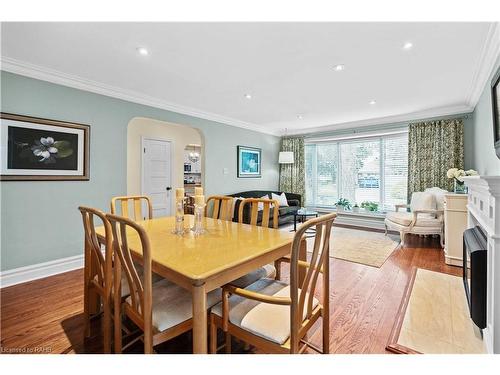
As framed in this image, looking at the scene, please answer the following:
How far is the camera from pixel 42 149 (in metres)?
2.78

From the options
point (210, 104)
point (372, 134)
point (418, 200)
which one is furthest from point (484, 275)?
point (372, 134)

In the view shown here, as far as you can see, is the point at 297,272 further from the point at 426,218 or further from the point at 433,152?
the point at 433,152

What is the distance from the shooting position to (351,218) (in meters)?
5.79

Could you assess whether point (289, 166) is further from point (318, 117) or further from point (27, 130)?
point (27, 130)

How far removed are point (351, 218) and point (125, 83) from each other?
5271 mm

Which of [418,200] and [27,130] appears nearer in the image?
[27,130]

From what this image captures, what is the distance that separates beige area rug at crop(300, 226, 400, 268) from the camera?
3.45m

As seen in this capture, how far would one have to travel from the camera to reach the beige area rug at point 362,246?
3.45 metres

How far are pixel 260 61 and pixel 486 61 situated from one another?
2.35 m

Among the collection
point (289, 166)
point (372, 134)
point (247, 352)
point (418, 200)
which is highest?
point (372, 134)

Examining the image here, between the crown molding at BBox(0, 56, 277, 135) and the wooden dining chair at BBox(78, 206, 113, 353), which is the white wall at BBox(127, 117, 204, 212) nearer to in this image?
the crown molding at BBox(0, 56, 277, 135)

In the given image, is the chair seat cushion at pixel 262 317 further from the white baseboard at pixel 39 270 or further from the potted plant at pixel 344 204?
the potted plant at pixel 344 204

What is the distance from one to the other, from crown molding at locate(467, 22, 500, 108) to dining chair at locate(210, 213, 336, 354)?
7.63ft

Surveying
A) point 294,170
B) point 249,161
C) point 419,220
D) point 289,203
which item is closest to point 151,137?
point 249,161
